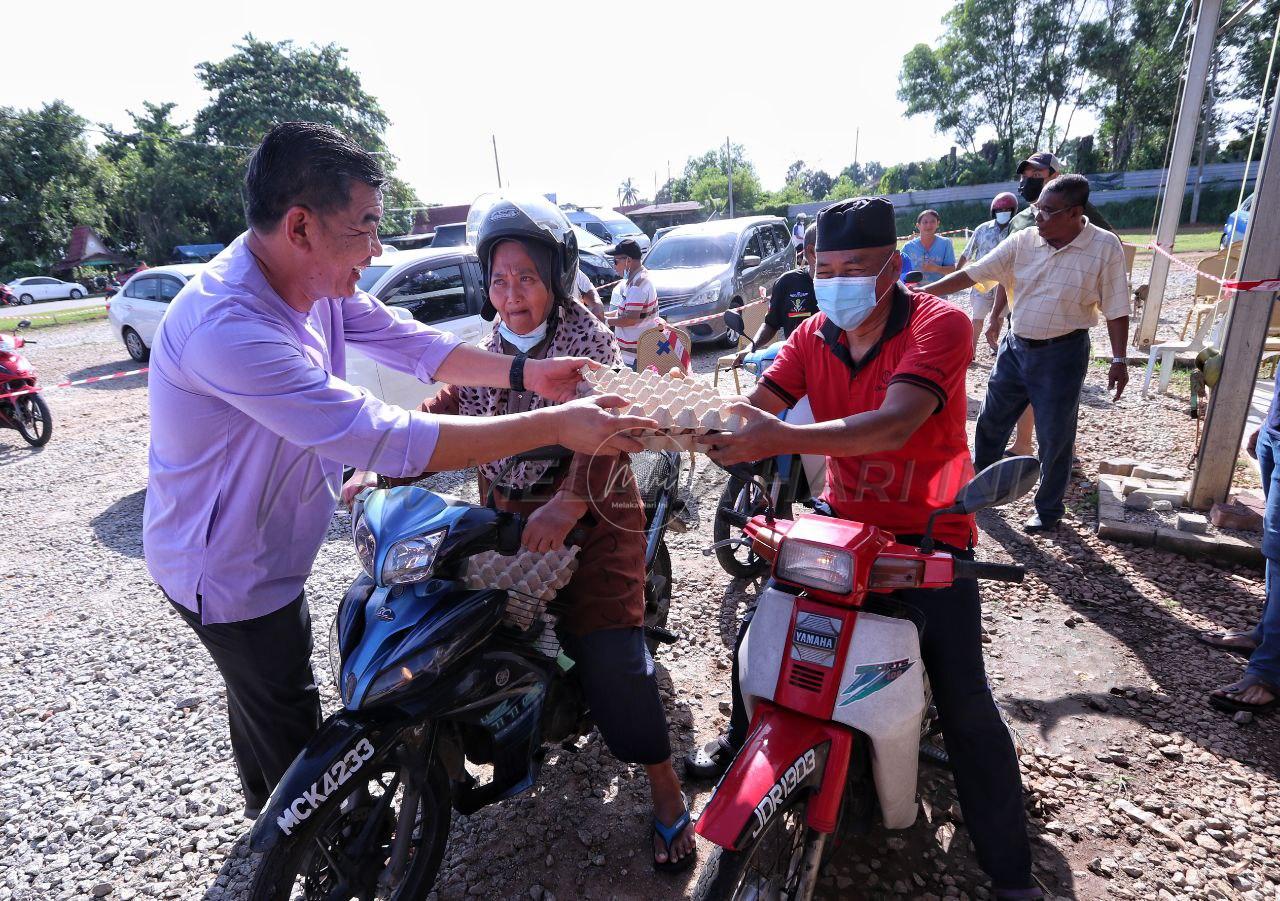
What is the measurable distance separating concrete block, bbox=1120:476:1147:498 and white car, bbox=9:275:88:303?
135 feet

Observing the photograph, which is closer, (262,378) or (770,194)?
(262,378)

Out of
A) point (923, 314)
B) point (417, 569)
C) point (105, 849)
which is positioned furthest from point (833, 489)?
point (105, 849)

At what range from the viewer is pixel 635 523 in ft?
8.03

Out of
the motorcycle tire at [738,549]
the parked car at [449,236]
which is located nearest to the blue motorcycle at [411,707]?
the motorcycle tire at [738,549]

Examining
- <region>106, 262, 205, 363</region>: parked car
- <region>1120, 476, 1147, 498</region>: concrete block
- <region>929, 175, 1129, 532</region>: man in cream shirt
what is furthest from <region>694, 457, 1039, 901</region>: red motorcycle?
<region>106, 262, 205, 363</region>: parked car

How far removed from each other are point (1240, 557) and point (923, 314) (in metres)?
3.37

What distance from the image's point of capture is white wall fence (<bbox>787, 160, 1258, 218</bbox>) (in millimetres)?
34838

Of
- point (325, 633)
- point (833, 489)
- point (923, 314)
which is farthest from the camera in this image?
point (325, 633)

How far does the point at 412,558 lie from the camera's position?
173cm

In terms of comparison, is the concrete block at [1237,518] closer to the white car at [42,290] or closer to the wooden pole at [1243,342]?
the wooden pole at [1243,342]

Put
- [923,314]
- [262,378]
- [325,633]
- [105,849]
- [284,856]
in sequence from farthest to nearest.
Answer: [325,633] → [105,849] → [923,314] → [284,856] → [262,378]

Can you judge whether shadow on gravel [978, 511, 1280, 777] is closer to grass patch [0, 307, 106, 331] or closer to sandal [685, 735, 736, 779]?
sandal [685, 735, 736, 779]

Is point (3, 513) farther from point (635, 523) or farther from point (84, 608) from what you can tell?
point (635, 523)

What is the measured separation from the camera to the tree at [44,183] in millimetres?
38938
